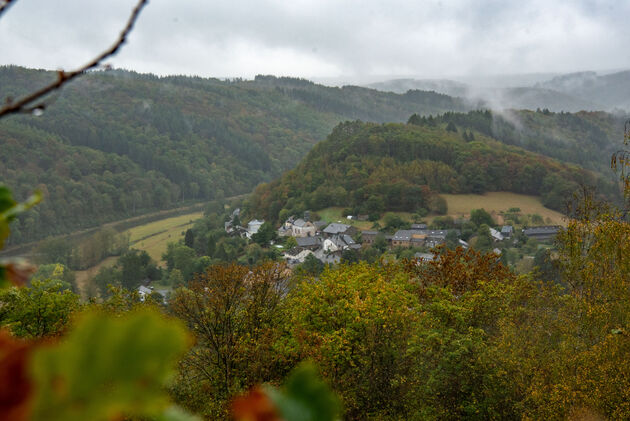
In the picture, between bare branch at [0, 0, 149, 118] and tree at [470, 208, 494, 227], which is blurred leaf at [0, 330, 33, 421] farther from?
tree at [470, 208, 494, 227]

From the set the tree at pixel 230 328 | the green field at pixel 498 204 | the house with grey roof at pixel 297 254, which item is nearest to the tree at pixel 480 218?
the green field at pixel 498 204

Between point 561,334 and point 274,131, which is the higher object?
point 274,131

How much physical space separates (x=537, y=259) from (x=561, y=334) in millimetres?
43532

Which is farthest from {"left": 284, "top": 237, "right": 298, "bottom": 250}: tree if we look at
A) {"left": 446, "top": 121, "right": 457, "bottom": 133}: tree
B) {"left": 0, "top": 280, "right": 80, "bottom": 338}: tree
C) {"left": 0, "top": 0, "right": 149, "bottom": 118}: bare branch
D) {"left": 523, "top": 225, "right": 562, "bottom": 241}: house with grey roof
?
{"left": 446, "top": 121, "right": 457, "bottom": 133}: tree

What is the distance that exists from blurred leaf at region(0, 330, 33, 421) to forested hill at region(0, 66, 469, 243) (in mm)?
87423

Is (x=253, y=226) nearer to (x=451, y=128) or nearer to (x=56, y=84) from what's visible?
(x=451, y=128)

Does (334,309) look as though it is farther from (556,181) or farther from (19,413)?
(556,181)

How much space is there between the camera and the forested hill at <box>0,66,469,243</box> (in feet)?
351

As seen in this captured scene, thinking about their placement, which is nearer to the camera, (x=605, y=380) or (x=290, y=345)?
(x=605, y=380)

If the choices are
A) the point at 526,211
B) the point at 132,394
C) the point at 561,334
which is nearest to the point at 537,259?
the point at 526,211

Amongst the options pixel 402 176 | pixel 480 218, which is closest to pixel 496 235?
pixel 480 218

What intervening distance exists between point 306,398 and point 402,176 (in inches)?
3758

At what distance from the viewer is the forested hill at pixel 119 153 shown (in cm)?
10706

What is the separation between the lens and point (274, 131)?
656 feet
